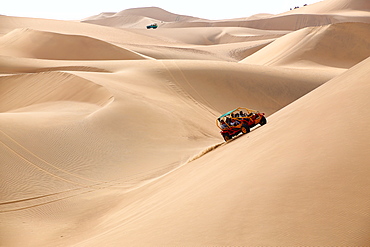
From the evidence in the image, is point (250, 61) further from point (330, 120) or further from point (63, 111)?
point (330, 120)

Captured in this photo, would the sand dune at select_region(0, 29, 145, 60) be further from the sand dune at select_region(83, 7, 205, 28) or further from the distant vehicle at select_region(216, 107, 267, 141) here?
the sand dune at select_region(83, 7, 205, 28)

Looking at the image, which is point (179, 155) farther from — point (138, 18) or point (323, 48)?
point (138, 18)

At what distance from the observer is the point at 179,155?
49.8ft

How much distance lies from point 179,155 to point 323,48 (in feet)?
92.4

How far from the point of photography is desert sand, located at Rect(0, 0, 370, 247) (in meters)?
4.79

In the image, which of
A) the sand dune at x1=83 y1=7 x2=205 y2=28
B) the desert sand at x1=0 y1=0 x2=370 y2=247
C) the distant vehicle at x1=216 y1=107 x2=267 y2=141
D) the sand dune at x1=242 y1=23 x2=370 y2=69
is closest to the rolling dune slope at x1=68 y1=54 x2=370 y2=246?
the desert sand at x1=0 y1=0 x2=370 y2=247

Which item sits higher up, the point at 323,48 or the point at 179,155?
the point at 179,155

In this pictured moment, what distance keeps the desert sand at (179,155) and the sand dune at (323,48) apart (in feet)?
1.44

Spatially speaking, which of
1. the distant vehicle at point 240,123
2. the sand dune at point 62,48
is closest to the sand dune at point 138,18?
the sand dune at point 62,48

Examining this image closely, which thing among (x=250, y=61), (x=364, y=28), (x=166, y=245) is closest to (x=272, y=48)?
(x=250, y=61)

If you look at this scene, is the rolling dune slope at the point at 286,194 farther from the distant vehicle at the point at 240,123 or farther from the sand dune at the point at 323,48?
the sand dune at the point at 323,48

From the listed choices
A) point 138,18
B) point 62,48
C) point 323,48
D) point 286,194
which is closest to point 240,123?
point 286,194

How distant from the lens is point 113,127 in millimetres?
16641

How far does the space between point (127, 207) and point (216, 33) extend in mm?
66278
